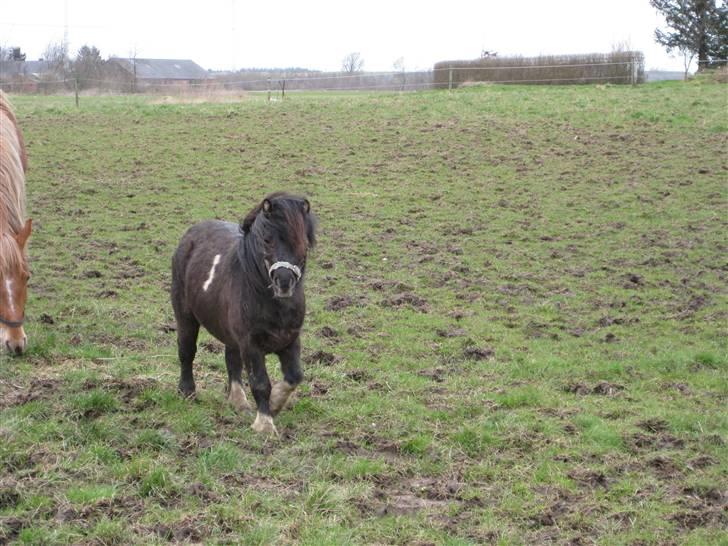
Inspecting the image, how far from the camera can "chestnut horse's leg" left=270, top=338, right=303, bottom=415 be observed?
19.0ft

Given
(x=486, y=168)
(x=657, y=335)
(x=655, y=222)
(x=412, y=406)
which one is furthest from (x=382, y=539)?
(x=486, y=168)

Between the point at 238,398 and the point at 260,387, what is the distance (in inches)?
27.2

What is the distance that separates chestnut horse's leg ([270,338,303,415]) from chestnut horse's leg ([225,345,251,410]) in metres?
0.51

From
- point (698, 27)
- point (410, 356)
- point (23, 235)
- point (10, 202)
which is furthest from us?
point (698, 27)

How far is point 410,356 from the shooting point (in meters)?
7.82

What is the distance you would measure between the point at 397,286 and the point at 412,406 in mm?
3913

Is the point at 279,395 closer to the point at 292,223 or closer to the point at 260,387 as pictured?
the point at 260,387

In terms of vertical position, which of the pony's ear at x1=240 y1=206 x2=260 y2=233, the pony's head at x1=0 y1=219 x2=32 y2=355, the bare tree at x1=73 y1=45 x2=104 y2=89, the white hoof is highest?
the bare tree at x1=73 y1=45 x2=104 y2=89

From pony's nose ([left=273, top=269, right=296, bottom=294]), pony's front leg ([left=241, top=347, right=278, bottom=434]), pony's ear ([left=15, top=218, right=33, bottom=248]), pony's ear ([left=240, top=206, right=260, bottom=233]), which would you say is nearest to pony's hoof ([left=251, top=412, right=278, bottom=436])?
pony's front leg ([left=241, top=347, right=278, bottom=434])

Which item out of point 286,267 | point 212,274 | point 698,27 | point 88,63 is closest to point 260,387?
point 286,267

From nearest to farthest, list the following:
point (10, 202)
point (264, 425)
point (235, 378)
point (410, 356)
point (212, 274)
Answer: point (264, 425) → point (212, 274) → point (235, 378) → point (10, 202) → point (410, 356)

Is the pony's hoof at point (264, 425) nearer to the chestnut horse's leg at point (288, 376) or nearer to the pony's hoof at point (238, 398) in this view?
the chestnut horse's leg at point (288, 376)

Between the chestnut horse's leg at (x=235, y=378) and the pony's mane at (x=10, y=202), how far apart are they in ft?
6.23

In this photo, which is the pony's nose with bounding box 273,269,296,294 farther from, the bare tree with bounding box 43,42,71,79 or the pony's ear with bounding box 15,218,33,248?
the bare tree with bounding box 43,42,71,79
